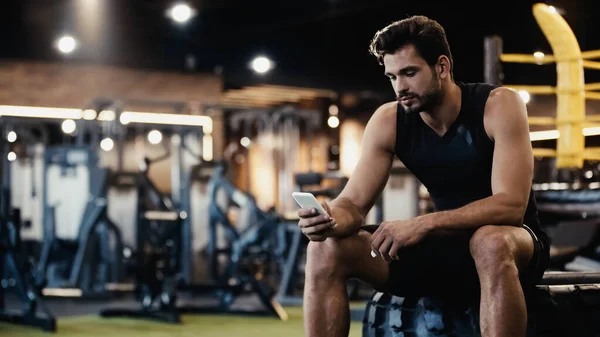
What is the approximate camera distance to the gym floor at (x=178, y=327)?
5055 mm

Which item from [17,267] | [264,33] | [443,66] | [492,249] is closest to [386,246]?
[492,249]

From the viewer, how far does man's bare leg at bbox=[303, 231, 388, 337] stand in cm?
225

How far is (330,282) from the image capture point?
226 centimetres

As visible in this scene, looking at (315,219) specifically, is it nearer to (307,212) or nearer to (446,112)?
(307,212)

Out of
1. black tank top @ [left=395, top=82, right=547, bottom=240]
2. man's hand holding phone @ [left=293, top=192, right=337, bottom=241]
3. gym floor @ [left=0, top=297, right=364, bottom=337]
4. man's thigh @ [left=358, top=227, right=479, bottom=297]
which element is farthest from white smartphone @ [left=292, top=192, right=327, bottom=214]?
gym floor @ [left=0, top=297, right=364, bottom=337]

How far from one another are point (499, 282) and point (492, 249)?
0.08 metres

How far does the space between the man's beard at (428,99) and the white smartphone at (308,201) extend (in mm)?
365

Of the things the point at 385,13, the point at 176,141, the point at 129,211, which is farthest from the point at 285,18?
the point at 129,211

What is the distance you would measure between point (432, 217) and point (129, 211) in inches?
235

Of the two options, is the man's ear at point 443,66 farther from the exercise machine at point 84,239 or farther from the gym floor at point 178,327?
the exercise machine at point 84,239

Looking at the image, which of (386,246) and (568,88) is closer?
(386,246)

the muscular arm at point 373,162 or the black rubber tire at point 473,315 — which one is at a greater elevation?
the muscular arm at point 373,162

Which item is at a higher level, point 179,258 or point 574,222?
point 574,222

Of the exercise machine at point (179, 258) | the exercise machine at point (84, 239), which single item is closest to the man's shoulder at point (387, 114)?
the exercise machine at point (179, 258)
